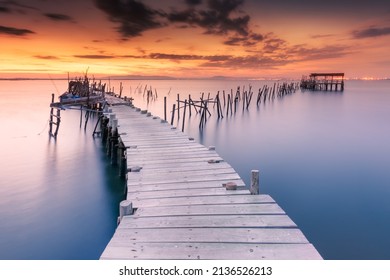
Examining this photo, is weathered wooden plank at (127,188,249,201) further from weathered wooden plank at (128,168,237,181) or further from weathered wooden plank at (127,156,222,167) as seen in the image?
weathered wooden plank at (127,156,222,167)

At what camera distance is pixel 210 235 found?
13.4 feet

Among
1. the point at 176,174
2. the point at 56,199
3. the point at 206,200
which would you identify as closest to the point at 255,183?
the point at 206,200

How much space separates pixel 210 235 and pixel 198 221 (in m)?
0.46

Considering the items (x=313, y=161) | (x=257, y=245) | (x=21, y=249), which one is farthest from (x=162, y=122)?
(x=257, y=245)

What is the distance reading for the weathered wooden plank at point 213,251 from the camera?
3.59 metres

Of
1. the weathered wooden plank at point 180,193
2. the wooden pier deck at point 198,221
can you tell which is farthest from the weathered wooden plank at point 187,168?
the weathered wooden plank at point 180,193

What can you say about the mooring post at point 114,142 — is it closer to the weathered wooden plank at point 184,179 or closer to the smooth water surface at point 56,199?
the smooth water surface at point 56,199

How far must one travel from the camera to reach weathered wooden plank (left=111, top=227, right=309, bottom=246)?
3918 mm

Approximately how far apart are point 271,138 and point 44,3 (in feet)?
48.5

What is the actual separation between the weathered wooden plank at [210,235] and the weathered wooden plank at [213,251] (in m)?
0.10

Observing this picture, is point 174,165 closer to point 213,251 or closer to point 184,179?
point 184,179

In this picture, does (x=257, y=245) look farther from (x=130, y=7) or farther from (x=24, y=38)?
(x=24, y=38)
